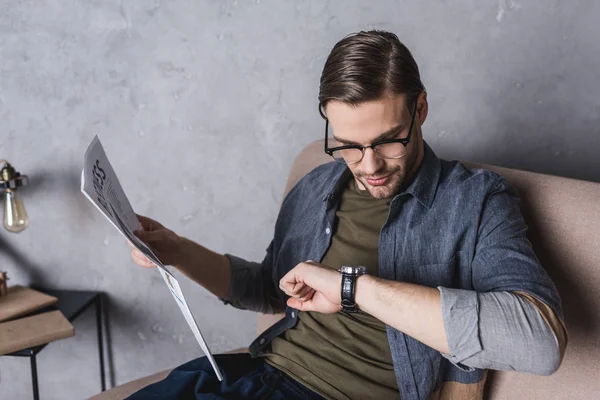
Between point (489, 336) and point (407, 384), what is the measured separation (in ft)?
0.94

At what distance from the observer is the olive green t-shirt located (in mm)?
1189

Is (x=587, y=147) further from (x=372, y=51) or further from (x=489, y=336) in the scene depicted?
(x=489, y=336)

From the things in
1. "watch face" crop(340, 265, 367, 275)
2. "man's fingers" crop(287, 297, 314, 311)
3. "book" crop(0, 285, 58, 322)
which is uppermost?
"watch face" crop(340, 265, 367, 275)

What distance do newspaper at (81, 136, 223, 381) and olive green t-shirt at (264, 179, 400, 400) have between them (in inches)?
7.3

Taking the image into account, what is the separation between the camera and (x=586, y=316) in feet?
3.68

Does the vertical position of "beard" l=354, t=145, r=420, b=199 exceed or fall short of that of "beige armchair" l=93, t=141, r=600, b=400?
it exceeds it

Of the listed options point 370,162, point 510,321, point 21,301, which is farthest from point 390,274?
point 21,301

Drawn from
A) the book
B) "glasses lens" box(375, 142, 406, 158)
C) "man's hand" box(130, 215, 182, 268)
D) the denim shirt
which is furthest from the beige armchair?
the book

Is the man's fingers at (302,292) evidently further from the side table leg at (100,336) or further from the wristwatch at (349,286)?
the side table leg at (100,336)

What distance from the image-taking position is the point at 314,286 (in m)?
1.08

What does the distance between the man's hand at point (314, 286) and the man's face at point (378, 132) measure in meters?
0.22

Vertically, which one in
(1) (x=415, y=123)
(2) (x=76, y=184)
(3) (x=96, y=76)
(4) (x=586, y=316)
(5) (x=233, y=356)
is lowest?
(5) (x=233, y=356)

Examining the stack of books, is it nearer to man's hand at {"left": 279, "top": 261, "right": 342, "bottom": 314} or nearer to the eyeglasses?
man's hand at {"left": 279, "top": 261, "right": 342, "bottom": 314}

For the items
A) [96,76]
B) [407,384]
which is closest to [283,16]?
[96,76]
